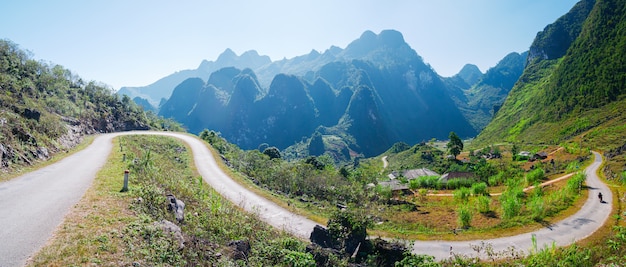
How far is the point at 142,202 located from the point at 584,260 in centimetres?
1753

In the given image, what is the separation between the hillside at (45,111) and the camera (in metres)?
19.0

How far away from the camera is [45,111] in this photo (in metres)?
32.6

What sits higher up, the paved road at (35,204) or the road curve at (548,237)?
the paved road at (35,204)

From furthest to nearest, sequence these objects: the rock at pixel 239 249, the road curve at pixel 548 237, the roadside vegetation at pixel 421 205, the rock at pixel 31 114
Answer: the rock at pixel 31 114
the roadside vegetation at pixel 421 205
the road curve at pixel 548 237
the rock at pixel 239 249

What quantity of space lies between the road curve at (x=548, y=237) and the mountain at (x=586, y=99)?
49599 mm

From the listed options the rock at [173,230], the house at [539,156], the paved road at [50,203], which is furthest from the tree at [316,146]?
the rock at [173,230]

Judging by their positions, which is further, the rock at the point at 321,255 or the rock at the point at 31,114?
the rock at the point at 31,114

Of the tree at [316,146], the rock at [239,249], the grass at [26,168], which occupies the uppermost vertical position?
the grass at [26,168]

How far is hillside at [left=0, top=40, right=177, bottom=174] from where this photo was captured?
749 inches

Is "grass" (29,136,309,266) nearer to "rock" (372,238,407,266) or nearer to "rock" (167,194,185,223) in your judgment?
"rock" (167,194,185,223)

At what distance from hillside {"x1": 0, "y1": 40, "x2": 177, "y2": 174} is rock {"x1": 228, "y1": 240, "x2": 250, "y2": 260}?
14899mm

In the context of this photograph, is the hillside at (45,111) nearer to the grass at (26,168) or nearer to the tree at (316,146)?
the grass at (26,168)

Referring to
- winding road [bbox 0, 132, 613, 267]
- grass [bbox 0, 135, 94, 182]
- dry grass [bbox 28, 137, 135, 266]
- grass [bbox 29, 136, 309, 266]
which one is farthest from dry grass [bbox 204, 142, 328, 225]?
grass [bbox 0, 135, 94, 182]

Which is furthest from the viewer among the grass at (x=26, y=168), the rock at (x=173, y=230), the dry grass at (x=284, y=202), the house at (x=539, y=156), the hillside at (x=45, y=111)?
→ the house at (x=539, y=156)
